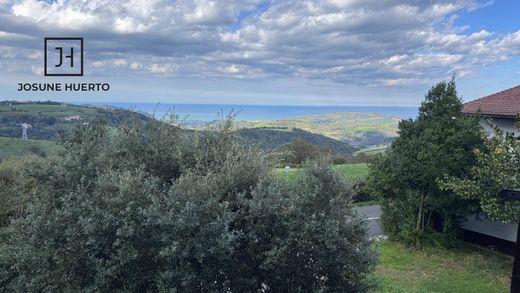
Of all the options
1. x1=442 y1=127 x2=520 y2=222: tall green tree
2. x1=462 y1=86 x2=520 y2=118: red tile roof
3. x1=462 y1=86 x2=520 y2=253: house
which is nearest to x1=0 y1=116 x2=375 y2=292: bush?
x1=442 y1=127 x2=520 y2=222: tall green tree

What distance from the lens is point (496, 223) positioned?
13016 millimetres

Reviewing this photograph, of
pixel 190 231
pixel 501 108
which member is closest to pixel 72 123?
pixel 190 231

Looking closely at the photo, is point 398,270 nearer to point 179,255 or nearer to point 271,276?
point 271,276

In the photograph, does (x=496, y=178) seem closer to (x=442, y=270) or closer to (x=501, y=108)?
(x=442, y=270)

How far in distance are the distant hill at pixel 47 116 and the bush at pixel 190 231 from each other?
3.68 feet

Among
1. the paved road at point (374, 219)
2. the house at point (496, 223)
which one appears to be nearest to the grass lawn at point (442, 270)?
the house at point (496, 223)

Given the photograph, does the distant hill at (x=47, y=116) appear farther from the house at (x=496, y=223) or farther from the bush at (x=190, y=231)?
the house at (x=496, y=223)

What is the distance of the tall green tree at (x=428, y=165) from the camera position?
11.9 meters

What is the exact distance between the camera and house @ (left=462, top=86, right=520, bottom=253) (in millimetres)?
12617

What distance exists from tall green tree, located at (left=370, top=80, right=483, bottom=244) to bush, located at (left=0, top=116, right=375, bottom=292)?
7.20 m

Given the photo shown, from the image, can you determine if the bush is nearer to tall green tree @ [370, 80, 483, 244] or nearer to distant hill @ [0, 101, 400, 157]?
distant hill @ [0, 101, 400, 157]

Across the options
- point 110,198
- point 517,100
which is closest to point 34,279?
point 110,198

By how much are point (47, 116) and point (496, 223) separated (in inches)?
735

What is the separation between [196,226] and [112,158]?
199 centimetres
